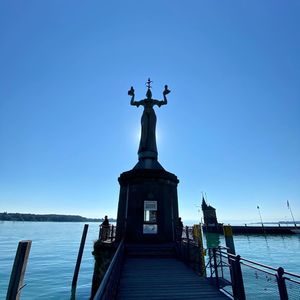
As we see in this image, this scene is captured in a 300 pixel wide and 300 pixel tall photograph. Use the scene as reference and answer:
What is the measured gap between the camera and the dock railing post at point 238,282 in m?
5.55

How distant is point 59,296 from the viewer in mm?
16922

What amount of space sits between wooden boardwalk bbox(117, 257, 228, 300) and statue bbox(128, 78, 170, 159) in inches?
345

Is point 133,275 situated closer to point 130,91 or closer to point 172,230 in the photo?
point 172,230

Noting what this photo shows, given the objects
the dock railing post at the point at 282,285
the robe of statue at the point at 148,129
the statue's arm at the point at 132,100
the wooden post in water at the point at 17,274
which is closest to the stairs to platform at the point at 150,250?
the robe of statue at the point at 148,129

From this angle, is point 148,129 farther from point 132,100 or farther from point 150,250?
point 150,250

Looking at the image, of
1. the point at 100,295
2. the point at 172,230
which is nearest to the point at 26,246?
the point at 100,295

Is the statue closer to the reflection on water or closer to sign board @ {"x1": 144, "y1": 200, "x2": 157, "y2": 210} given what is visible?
sign board @ {"x1": 144, "y1": 200, "x2": 157, "y2": 210}

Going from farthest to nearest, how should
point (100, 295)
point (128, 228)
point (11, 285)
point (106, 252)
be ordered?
point (128, 228), point (106, 252), point (11, 285), point (100, 295)

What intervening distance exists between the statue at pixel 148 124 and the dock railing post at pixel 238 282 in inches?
441

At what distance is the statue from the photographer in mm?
16766

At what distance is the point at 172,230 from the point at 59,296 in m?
11.3

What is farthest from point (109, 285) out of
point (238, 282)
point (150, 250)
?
point (150, 250)

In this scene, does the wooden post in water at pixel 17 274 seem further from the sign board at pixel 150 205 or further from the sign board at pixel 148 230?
the sign board at pixel 148 230

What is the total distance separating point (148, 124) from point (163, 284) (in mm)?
12531
